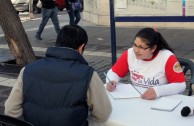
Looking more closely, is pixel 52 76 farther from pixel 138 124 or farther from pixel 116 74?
pixel 116 74

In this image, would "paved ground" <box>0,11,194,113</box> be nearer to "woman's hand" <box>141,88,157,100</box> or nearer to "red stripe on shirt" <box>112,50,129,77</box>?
"red stripe on shirt" <box>112,50,129,77</box>

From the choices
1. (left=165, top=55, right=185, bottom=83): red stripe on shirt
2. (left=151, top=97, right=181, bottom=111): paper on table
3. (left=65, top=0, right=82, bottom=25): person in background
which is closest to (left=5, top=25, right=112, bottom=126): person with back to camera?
(left=151, top=97, right=181, bottom=111): paper on table

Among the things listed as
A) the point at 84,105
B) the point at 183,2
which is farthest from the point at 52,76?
the point at 183,2

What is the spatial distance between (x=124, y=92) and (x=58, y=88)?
805 millimetres

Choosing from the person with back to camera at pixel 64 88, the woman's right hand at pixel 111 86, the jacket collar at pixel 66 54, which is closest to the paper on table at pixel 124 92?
the woman's right hand at pixel 111 86

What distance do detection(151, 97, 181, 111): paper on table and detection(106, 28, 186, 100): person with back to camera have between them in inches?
8.2

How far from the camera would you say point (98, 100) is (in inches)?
95.0

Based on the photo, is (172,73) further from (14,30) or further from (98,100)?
(14,30)

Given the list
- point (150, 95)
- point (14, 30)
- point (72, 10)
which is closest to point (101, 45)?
point (72, 10)

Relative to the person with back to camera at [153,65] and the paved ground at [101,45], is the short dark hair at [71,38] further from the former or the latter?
the paved ground at [101,45]

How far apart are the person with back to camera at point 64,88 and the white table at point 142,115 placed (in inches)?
4.1

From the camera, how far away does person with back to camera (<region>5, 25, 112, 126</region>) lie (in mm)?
2355

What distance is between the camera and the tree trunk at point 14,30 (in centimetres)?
673

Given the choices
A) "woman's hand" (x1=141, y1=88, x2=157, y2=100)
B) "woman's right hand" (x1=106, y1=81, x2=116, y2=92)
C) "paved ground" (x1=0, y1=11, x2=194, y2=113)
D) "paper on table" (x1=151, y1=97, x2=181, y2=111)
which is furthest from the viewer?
"paved ground" (x1=0, y1=11, x2=194, y2=113)
